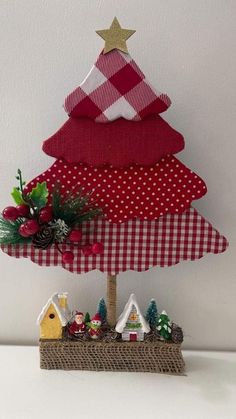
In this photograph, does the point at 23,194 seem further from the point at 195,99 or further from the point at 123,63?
the point at 195,99

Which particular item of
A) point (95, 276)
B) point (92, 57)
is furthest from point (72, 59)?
point (95, 276)

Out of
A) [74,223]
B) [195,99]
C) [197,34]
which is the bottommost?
[74,223]

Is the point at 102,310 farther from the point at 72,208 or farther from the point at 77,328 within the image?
the point at 72,208

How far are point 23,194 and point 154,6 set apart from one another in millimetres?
480

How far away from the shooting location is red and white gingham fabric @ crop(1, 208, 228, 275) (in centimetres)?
92

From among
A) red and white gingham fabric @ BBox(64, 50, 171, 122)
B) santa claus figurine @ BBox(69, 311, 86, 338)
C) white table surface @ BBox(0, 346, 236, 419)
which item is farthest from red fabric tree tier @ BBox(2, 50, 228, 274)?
white table surface @ BBox(0, 346, 236, 419)

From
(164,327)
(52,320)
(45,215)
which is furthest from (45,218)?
(164,327)

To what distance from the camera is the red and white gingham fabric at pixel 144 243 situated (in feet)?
3.01

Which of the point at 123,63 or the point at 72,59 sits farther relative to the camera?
the point at 72,59

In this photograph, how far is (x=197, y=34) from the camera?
100cm

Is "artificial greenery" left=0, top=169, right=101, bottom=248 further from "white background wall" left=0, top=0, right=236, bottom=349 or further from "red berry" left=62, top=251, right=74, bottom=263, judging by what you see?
"white background wall" left=0, top=0, right=236, bottom=349

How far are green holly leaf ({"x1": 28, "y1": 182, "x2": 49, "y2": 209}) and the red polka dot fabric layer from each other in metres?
0.04

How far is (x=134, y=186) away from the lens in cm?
91

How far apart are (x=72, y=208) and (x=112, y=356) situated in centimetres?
31
